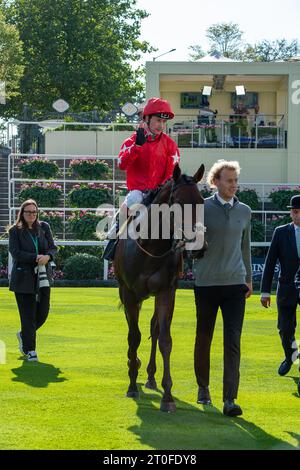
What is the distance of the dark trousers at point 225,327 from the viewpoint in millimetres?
8602

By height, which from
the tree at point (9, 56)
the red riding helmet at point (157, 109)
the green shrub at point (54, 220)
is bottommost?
the green shrub at point (54, 220)

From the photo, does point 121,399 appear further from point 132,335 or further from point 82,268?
point 82,268

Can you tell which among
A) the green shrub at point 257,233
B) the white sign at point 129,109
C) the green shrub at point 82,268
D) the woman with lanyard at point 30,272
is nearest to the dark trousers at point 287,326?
the woman with lanyard at point 30,272

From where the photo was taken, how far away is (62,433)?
7.63 metres

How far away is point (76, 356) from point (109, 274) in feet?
48.1

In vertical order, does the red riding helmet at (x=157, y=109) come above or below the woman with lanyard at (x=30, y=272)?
above

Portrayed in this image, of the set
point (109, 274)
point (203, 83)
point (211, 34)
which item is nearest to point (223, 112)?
point (203, 83)

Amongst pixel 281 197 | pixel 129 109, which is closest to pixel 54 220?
pixel 281 197

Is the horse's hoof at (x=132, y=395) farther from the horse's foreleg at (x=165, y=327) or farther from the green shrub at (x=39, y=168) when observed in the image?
the green shrub at (x=39, y=168)

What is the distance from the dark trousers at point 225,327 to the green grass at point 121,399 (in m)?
0.30

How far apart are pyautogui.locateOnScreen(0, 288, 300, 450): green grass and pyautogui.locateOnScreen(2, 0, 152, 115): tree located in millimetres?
42145

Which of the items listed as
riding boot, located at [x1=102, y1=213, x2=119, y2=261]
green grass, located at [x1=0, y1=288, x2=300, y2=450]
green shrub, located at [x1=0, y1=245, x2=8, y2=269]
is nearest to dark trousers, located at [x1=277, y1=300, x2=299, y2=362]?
green grass, located at [x1=0, y1=288, x2=300, y2=450]

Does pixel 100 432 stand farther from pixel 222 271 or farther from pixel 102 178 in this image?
pixel 102 178

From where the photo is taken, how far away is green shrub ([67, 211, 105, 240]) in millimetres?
28500
